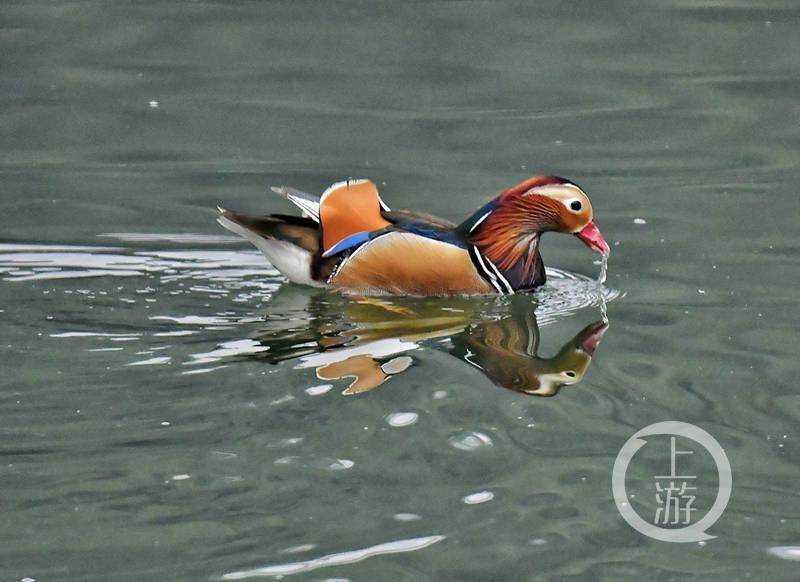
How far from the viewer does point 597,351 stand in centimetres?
767

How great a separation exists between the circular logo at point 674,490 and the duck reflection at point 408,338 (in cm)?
70

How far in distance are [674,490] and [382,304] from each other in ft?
9.23

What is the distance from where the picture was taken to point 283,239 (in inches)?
338

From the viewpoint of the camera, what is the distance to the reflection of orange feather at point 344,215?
856cm

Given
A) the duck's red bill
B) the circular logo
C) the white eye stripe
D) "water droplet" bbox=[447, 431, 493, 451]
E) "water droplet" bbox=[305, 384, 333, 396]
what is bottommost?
the circular logo

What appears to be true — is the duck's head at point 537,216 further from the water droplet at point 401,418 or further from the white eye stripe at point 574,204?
the water droplet at point 401,418

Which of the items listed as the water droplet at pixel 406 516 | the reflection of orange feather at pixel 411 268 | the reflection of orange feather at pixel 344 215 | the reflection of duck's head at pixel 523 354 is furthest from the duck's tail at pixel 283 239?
the water droplet at pixel 406 516

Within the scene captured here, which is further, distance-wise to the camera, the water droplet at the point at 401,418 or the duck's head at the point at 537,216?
the duck's head at the point at 537,216

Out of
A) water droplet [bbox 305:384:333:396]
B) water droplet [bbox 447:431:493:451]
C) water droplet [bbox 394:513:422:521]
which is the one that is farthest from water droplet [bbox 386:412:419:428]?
water droplet [bbox 394:513:422:521]

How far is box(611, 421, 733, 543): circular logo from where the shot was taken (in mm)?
5652

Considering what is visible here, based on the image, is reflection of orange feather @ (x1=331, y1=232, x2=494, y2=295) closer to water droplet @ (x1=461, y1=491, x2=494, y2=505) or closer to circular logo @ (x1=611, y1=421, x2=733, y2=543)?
circular logo @ (x1=611, y1=421, x2=733, y2=543)

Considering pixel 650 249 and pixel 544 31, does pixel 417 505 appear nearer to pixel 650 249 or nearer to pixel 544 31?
pixel 650 249

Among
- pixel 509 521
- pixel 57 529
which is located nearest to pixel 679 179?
pixel 509 521

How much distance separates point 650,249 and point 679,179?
1.50 metres
